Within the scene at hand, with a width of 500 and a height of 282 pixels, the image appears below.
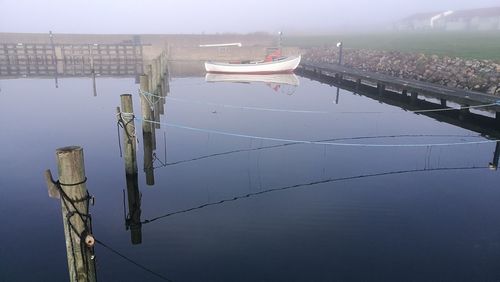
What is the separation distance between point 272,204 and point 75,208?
20.8 ft

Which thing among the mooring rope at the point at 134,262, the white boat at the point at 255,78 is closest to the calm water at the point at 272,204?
the mooring rope at the point at 134,262

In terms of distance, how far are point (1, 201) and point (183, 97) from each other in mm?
19660

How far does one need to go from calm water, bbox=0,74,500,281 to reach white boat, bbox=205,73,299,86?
17992 mm

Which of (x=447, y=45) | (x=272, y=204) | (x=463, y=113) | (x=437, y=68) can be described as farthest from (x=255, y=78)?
(x=272, y=204)

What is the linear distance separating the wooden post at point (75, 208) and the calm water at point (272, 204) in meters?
1.96

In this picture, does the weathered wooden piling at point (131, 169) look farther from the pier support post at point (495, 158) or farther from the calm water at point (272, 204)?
the pier support post at point (495, 158)

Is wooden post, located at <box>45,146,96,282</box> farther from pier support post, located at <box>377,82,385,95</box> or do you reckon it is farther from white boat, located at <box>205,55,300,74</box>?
white boat, located at <box>205,55,300,74</box>

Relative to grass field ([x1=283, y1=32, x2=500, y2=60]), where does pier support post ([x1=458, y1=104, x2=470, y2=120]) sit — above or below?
below

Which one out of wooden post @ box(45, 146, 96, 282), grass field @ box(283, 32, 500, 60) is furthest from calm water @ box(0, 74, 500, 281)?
grass field @ box(283, 32, 500, 60)

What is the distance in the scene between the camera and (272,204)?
36.2ft

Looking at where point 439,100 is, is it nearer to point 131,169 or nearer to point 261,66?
point 261,66

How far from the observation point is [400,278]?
7727 millimetres

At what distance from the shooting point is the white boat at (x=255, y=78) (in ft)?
127

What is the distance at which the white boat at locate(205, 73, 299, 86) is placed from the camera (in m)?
38.7
